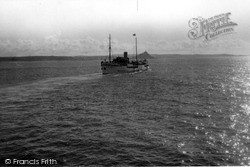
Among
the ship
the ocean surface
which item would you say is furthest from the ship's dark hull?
the ocean surface

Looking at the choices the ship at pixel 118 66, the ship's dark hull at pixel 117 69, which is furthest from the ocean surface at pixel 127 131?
the ship at pixel 118 66

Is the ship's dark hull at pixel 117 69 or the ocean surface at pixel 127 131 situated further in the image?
the ship's dark hull at pixel 117 69

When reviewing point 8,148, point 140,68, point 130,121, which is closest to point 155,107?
point 130,121

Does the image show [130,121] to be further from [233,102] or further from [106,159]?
[233,102]

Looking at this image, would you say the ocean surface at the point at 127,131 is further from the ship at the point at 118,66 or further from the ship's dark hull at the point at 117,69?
the ship at the point at 118,66

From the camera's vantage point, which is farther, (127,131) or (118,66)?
(118,66)

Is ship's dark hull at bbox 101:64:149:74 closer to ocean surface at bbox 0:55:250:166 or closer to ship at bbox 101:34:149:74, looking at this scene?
ship at bbox 101:34:149:74

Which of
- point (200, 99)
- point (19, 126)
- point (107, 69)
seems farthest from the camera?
point (107, 69)

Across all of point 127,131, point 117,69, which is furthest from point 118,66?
point 127,131

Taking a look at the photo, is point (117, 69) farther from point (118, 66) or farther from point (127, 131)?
point (127, 131)

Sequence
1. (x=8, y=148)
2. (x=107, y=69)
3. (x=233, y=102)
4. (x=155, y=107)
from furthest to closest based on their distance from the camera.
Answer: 1. (x=107, y=69)
2. (x=233, y=102)
3. (x=155, y=107)
4. (x=8, y=148)

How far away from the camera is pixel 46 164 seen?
1919 cm

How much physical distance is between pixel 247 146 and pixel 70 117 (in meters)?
20.9

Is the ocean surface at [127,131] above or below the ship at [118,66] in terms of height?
below
